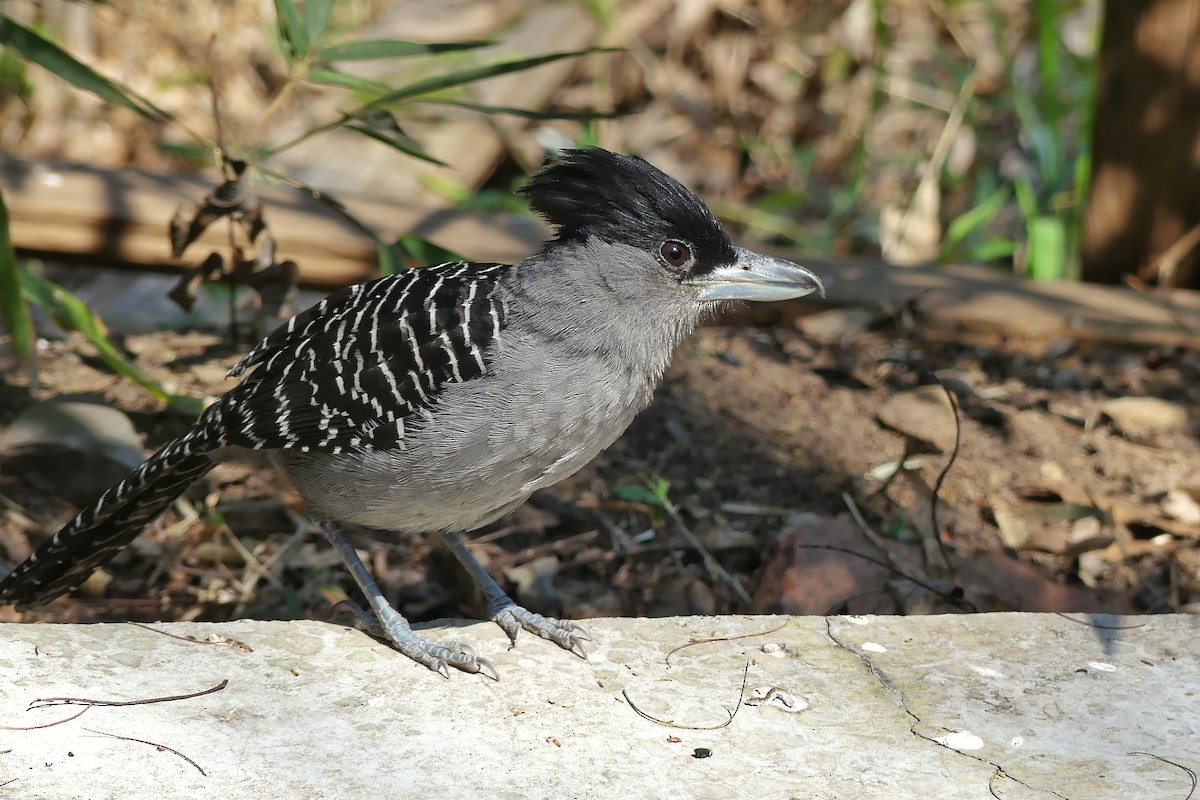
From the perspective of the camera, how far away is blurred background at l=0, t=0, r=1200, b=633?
4.67 metres

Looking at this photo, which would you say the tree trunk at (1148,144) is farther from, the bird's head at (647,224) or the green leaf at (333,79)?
the green leaf at (333,79)

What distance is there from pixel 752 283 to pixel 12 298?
272 centimetres

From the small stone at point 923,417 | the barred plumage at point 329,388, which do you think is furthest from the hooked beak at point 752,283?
the small stone at point 923,417

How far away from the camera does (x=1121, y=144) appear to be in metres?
6.53

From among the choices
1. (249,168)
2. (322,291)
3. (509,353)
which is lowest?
(322,291)

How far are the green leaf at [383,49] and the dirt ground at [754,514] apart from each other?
5.23ft

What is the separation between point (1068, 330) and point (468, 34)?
15.3ft

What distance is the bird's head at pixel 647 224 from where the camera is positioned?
3.65 m

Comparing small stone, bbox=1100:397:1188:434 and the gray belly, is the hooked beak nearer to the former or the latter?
the gray belly

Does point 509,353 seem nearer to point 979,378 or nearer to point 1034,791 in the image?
point 1034,791

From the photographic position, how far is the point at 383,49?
15.6 feet

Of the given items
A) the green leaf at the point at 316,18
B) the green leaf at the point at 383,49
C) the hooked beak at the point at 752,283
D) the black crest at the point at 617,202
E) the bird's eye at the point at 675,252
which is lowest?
the hooked beak at the point at 752,283

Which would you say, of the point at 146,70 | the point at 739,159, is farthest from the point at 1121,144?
the point at 146,70

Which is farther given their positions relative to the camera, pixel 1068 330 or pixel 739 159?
pixel 739 159
